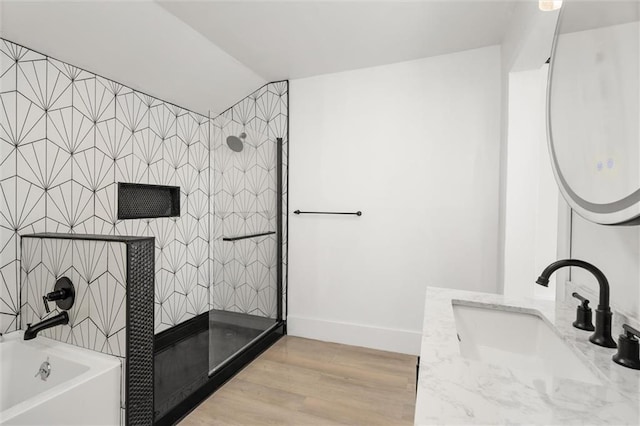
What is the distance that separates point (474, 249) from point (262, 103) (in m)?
2.21

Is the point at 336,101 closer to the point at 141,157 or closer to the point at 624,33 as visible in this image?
the point at 141,157

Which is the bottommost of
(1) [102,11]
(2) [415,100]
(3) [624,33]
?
(3) [624,33]

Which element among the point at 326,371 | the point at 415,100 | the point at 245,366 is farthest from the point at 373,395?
the point at 415,100

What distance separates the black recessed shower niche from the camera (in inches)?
91.5

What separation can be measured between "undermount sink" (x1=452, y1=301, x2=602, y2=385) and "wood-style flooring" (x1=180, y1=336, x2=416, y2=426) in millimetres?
958

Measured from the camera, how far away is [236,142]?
2352mm

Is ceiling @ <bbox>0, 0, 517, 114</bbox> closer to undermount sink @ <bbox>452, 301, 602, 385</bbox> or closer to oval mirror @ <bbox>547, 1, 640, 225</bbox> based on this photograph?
oval mirror @ <bbox>547, 1, 640, 225</bbox>

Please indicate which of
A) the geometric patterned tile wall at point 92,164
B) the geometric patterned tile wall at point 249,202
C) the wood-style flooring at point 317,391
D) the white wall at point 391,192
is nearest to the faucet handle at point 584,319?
the wood-style flooring at point 317,391

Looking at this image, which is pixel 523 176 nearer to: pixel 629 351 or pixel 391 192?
pixel 391 192

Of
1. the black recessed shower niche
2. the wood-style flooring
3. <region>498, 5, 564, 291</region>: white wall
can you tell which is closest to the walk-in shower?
the wood-style flooring

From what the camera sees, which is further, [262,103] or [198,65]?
[262,103]

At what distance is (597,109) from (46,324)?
227 cm

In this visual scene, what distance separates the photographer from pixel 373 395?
195 centimetres

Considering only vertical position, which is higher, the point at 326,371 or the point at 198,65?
the point at 198,65
